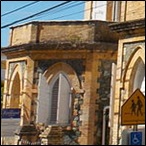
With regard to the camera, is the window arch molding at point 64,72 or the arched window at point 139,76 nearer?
the arched window at point 139,76

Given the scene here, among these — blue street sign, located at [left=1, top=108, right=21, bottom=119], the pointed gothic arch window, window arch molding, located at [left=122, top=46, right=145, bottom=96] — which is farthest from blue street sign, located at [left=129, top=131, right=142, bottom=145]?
the pointed gothic arch window

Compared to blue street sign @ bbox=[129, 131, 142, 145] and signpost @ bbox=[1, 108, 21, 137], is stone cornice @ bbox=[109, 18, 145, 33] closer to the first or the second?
signpost @ bbox=[1, 108, 21, 137]

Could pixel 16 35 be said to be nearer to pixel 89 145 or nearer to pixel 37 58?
pixel 37 58

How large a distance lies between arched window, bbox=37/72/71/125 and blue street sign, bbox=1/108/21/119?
1.35 m

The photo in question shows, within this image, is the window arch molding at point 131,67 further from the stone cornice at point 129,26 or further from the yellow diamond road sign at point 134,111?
the yellow diamond road sign at point 134,111

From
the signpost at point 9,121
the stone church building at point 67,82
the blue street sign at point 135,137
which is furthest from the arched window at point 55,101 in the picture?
the blue street sign at point 135,137

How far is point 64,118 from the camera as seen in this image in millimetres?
24766

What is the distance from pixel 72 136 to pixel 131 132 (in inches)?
492

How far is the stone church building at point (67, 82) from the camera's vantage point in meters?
23.8

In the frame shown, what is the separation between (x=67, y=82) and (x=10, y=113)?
113 inches

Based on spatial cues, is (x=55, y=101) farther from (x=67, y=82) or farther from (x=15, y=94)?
(x=15, y=94)

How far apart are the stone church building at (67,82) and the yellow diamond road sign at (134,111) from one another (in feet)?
33.4

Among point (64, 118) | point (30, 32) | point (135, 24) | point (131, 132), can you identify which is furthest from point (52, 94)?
point (131, 132)

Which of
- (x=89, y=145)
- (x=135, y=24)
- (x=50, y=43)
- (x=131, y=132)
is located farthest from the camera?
(x=50, y=43)
